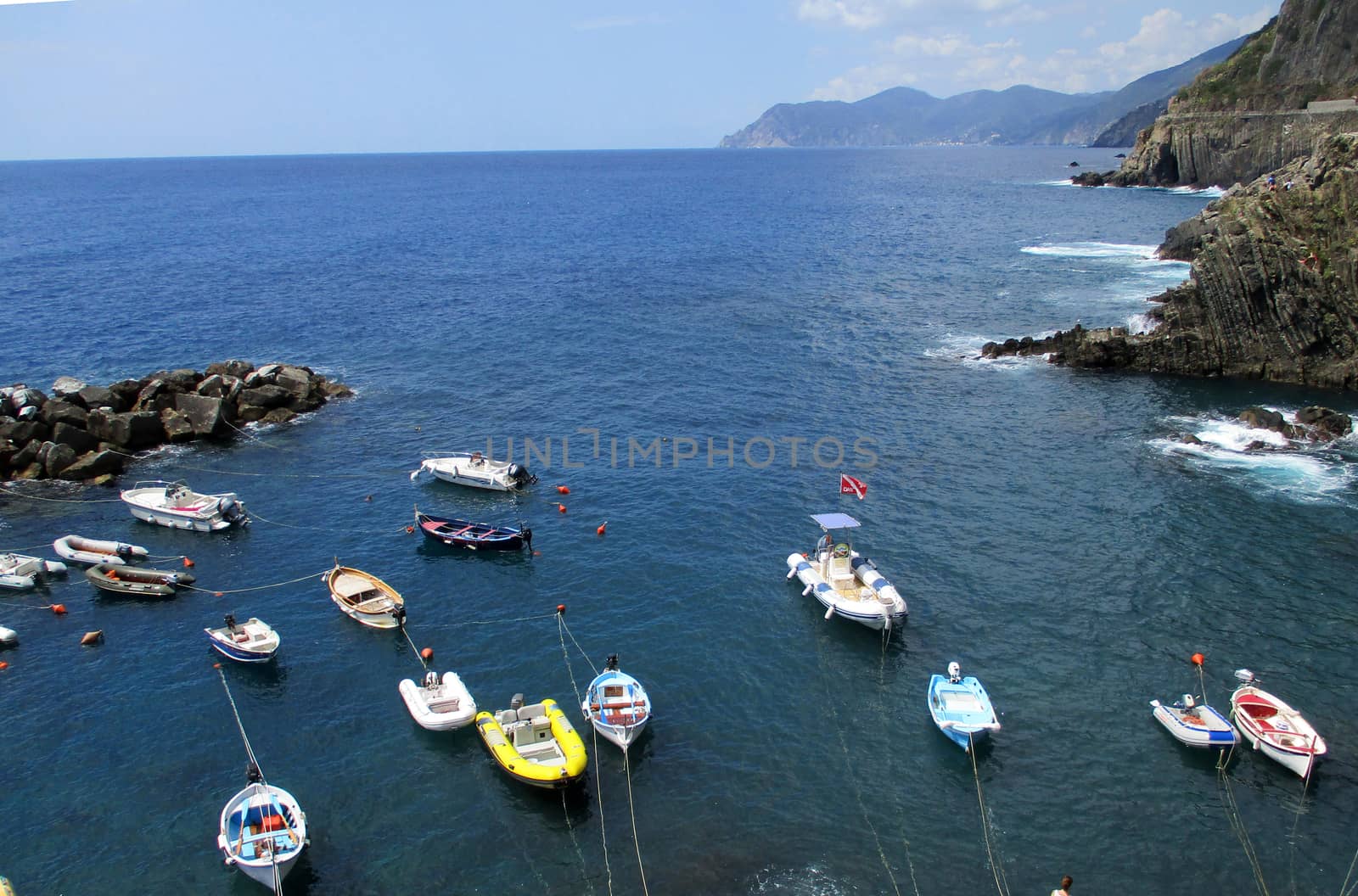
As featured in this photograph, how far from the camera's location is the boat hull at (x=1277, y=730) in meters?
36.0

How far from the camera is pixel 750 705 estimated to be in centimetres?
4181

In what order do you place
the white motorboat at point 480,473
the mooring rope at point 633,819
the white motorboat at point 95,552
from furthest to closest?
the white motorboat at point 480,473
the white motorboat at point 95,552
the mooring rope at point 633,819

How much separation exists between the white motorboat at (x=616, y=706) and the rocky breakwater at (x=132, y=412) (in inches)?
1862

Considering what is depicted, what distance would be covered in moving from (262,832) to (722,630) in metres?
23.5

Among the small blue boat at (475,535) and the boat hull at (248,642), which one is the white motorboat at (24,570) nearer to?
the boat hull at (248,642)

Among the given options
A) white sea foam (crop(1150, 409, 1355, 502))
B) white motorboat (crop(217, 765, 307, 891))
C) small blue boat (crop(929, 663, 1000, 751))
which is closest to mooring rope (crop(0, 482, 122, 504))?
white motorboat (crop(217, 765, 307, 891))

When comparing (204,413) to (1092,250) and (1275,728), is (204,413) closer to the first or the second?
(1275,728)

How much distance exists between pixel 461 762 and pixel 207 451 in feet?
152

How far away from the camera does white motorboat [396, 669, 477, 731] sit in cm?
3966

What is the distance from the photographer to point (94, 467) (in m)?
66.5

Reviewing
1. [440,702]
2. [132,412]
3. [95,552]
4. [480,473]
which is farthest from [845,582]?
[132,412]

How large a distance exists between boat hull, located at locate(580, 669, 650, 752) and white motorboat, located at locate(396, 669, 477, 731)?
5.37m

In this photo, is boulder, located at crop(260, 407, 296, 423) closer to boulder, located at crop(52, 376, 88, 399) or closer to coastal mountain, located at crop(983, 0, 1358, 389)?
boulder, located at crop(52, 376, 88, 399)

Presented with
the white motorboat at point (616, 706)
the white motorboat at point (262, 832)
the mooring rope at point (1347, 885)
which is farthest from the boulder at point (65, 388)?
the mooring rope at point (1347, 885)
